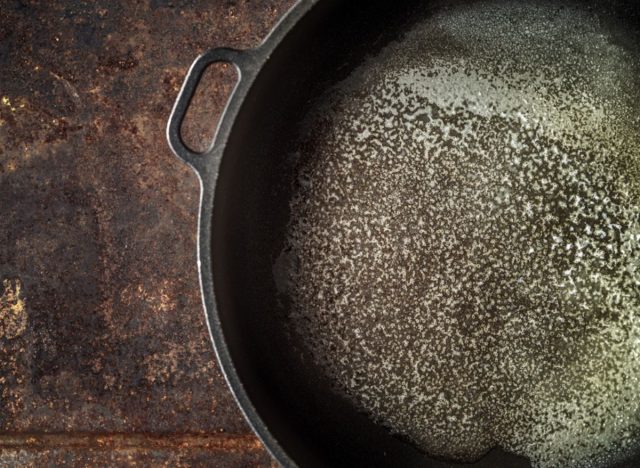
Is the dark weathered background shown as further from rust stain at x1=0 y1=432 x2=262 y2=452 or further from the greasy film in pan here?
the greasy film in pan

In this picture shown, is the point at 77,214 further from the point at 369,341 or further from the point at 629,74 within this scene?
the point at 629,74

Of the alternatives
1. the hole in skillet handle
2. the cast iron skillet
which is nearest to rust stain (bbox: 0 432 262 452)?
the cast iron skillet

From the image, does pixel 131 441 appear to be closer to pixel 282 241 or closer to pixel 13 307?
pixel 13 307

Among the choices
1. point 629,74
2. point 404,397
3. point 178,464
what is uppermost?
point 629,74

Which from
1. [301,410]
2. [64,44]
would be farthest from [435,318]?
[64,44]

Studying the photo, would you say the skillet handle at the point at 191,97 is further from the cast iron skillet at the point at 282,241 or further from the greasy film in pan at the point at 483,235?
the greasy film in pan at the point at 483,235

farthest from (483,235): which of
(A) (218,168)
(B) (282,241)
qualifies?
(A) (218,168)
